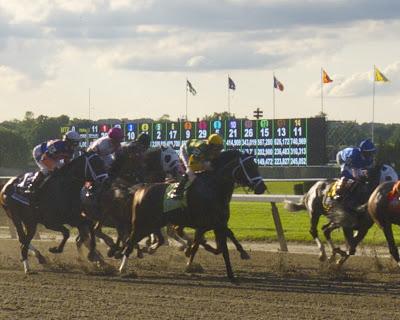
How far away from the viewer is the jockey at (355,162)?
11.6 metres

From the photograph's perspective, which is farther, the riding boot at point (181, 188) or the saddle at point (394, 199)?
the saddle at point (394, 199)

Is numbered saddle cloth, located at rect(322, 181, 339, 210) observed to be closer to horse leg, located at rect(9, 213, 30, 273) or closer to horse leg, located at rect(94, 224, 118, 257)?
horse leg, located at rect(94, 224, 118, 257)

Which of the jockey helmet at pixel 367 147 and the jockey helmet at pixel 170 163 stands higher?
the jockey helmet at pixel 367 147

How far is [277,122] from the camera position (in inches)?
1228

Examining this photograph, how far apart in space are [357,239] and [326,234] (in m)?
0.77

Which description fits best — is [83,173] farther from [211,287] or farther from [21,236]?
[211,287]

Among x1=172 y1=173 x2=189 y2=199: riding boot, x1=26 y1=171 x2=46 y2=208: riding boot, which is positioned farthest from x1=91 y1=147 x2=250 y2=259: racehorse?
x1=172 y1=173 x2=189 y2=199: riding boot

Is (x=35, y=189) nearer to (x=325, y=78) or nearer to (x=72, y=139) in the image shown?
(x=72, y=139)

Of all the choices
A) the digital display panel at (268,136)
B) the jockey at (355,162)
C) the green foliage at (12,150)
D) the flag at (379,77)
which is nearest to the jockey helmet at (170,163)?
the jockey at (355,162)

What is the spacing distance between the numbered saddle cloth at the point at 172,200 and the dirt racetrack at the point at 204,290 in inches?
31.0

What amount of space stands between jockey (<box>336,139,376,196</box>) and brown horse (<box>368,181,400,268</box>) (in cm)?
64

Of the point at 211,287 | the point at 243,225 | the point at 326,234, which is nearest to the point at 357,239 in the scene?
the point at 326,234

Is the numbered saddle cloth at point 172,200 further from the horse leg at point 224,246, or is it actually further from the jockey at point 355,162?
the jockey at point 355,162

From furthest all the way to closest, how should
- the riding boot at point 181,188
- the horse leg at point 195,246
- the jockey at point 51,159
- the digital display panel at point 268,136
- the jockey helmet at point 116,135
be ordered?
the digital display panel at point 268,136, the jockey helmet at point 116,135, the jockey at point 51,159, the horse leg at point 195,246, the riding boot at point 181,188
